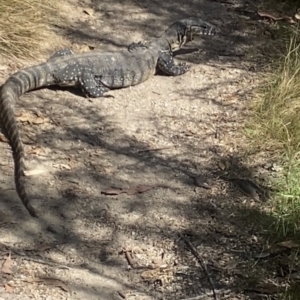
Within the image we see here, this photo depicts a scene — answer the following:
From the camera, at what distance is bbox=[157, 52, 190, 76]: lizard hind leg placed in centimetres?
784

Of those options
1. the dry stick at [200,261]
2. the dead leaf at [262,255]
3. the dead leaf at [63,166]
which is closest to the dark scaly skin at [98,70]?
the dead leaf at [63,166]

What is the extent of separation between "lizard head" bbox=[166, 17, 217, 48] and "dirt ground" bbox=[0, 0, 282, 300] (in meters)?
0.18

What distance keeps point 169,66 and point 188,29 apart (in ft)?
2.18

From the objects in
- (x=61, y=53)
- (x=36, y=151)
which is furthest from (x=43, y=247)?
(x=61, y=53)

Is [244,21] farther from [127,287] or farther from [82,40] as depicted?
[127,287]

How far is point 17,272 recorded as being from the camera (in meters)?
5.05

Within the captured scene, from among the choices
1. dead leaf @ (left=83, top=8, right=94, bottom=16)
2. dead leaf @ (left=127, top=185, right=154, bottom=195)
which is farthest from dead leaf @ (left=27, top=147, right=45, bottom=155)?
dead leaf @ (left=83, top=8, right=94, bottom=16)

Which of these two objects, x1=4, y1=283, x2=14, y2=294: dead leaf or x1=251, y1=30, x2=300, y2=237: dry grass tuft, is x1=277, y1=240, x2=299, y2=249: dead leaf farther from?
x1=4, y1=283, x2=14, y2=294: dead leaf

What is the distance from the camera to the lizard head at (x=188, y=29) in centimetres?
824

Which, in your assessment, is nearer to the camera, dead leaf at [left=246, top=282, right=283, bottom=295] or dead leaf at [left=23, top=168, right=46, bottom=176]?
dead leaf at [left=246, top=282, right=283, bottom=295]

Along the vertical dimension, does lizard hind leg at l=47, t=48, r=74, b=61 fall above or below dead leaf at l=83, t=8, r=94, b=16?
above

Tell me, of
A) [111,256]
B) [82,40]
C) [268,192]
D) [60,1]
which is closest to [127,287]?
[111,256]

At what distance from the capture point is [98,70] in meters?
7.38

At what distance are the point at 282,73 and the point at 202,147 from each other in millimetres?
1094
